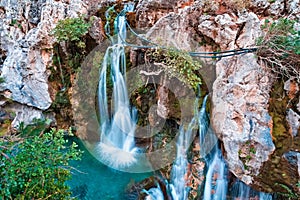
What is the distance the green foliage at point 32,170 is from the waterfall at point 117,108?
360 cm

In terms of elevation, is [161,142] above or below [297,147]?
below

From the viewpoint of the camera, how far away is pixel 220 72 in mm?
4230

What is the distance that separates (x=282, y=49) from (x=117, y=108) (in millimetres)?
4323

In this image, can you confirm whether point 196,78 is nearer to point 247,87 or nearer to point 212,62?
point 212,62

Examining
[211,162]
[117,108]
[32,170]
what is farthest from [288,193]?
[117,108]

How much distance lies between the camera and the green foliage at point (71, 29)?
6.18m

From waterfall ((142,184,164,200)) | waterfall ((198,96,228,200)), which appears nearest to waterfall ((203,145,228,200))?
waterfall ((198,96,228,200))

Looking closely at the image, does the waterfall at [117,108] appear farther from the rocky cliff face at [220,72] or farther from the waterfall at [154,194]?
the waterfall at [154,194]

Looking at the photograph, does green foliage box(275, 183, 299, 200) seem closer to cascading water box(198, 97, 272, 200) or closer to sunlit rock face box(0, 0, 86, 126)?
cascading water box(198, 97, 272, 200)

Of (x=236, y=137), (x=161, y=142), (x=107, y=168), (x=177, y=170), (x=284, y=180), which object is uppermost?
(x=236, y=137)

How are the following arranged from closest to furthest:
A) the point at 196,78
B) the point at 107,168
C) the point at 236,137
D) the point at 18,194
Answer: the point at 18,194, the point at 236,137, the point at 196,78, the point at 107,168

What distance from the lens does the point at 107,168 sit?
570 centimetres

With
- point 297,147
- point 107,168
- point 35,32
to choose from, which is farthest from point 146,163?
point 35,32

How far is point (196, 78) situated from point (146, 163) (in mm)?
2595
